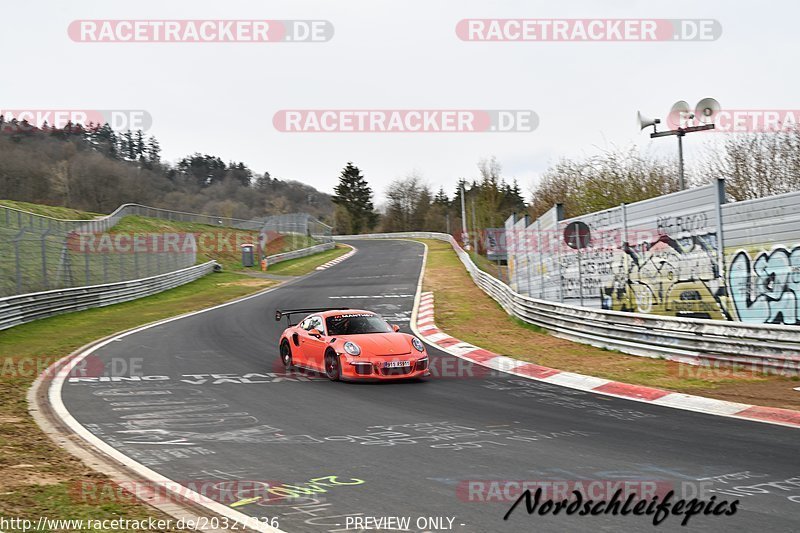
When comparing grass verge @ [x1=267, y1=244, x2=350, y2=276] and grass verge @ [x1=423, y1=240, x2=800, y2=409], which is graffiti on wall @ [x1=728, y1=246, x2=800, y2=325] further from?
grass verge @ [x1=267, y1=244, x2=350, y2=276]

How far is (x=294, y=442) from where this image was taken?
8.00 m

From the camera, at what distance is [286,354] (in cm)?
1439

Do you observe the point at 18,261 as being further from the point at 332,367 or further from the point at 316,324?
the point at 332,367

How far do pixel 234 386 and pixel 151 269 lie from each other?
2616 centimetres

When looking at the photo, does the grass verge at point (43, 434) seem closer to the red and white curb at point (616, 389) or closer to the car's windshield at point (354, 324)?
the car's windshield at point (354, 324)

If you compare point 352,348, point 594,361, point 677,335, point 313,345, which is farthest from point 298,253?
point 677,335

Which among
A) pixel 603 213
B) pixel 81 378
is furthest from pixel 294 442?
pixel 603 213

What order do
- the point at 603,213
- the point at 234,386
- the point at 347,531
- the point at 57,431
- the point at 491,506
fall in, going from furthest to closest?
the point at 603,213 < the point at 234,386 < the point at 57,431 < the point at 491,506 < the point at 347,531

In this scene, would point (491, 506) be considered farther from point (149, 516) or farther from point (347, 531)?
point (149, 516)

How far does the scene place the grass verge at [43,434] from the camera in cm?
551

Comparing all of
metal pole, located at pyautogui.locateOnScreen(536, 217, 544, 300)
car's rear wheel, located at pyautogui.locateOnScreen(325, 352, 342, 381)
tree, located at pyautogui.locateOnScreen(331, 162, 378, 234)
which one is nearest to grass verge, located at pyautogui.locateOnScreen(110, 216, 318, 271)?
metal pole, located at pyautogui.locateOnScreen(536, 217, 544, 300)

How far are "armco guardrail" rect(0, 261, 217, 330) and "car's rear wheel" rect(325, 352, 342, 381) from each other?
1278 centimetres

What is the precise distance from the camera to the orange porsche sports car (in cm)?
1228

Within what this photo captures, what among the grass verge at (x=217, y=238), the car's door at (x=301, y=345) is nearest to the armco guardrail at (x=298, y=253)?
the grass verge at (x=217, y=238)
